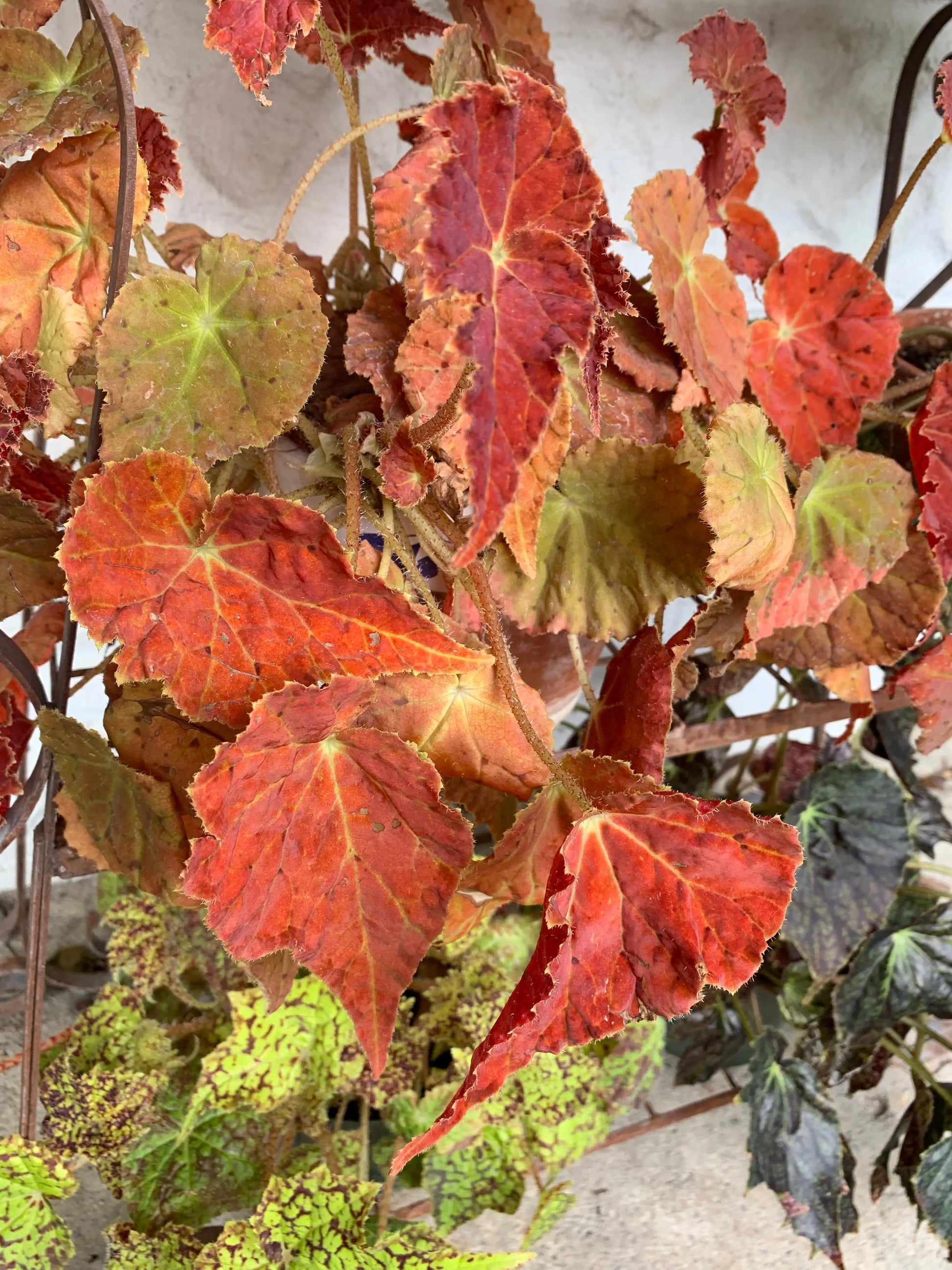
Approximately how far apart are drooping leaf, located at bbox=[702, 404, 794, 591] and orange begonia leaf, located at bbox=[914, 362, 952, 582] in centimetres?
9

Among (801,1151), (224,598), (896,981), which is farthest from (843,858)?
(224,598)

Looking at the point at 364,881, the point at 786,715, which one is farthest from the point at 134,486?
the point at 786,715

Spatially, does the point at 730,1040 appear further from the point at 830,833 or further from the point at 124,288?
the point at 124,288

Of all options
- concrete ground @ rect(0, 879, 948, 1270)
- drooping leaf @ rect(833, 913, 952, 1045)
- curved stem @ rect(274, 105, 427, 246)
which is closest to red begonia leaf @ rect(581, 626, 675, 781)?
curved stem @ rect(274, 105, 427, 246)

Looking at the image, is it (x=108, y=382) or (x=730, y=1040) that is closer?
(x=108, y=382)

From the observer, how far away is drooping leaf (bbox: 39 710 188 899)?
0.41 meters

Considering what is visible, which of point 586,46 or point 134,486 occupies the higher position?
point 586,46

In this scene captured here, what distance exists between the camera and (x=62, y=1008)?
36.0 inches

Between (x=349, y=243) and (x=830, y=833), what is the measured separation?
508 mm

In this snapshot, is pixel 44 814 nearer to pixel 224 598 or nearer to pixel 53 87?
pixel 224 598

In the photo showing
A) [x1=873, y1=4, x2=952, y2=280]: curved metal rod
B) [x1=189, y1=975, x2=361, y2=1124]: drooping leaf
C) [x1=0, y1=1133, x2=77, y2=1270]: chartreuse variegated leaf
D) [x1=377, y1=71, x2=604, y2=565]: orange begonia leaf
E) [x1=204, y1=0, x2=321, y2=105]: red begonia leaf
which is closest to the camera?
[x1=377, y1=71, x2=604, y2=565]: orange begonia leaf

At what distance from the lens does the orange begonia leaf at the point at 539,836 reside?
1.32 feet

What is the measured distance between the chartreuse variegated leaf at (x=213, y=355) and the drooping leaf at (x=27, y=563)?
0.08 m

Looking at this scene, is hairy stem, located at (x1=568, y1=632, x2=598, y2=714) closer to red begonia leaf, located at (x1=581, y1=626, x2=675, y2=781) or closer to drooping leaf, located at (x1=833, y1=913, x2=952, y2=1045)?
red begonia leaf, located at (x1=581, y1=626, x2=675, y2=781)
